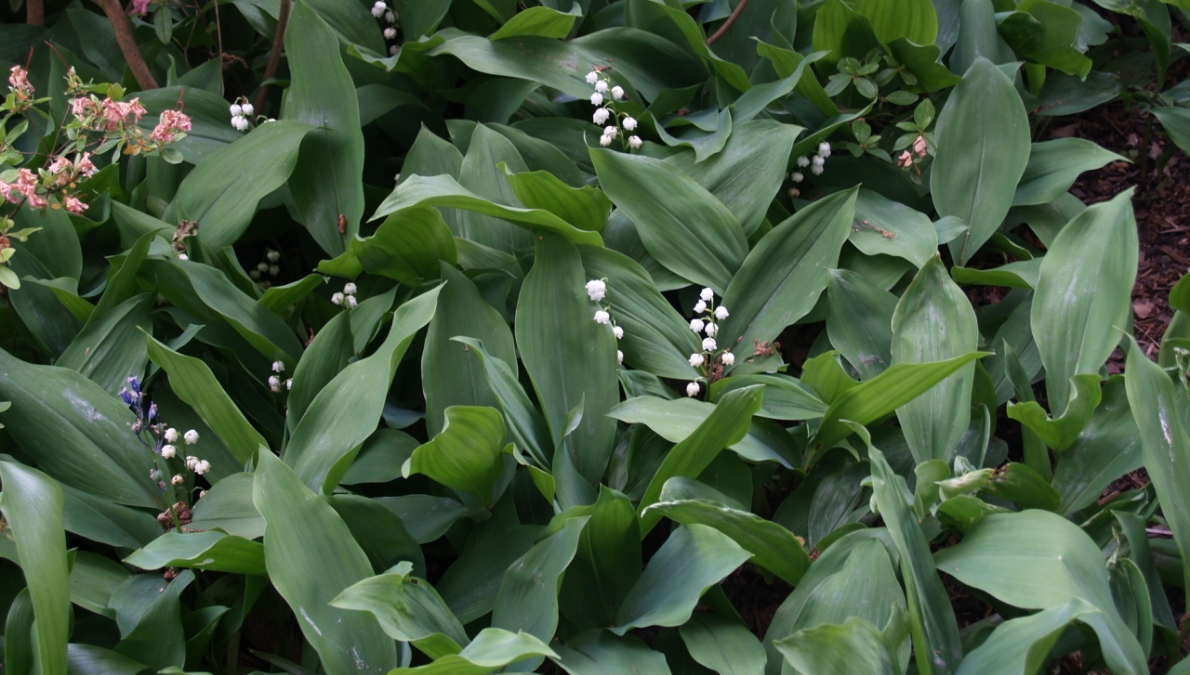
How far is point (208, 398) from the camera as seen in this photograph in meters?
1.62

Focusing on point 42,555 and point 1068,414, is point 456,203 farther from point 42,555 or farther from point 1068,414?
point 1068,414

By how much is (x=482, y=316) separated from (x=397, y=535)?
47 centimetres

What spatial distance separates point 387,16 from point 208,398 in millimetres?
1275

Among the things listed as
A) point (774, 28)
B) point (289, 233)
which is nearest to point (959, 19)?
point (774, 28)

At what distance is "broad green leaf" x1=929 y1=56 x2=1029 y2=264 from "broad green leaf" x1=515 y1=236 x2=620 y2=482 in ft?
3.03

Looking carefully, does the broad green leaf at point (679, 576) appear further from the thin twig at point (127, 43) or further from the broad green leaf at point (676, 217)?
the thin twig at point (127, 43)

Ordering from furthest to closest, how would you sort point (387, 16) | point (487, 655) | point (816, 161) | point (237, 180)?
1. point (387, 16)
2. point (816, 161)
3. point (237, 180)
4. point (487, 655)

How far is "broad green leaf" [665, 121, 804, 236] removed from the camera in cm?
205

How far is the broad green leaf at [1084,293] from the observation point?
5.55 feet

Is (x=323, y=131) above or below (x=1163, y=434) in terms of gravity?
above

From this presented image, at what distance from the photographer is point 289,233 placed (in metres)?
2.42

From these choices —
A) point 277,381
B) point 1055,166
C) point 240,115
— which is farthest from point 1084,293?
point 240,115

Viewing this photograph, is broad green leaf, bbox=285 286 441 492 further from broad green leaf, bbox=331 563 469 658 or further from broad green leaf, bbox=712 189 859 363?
broad green leaf, bbox=712 189 859 363

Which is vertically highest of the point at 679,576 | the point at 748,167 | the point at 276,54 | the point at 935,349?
the point at 276,54
